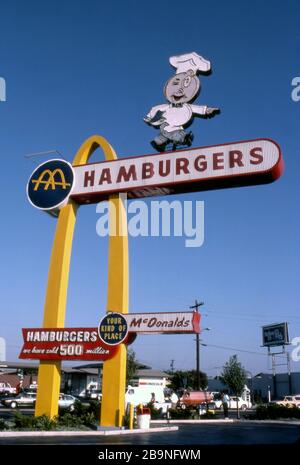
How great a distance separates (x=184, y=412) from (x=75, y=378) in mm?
37668

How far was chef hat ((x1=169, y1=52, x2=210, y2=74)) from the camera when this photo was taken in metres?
24.0

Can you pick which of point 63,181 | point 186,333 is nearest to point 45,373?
point 186,333

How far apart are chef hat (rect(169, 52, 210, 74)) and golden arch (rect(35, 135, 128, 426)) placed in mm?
5936

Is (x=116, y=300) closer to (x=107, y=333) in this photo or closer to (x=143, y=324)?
(x=107, y=333)

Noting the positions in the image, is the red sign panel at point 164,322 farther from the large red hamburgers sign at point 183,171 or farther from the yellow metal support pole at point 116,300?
the large red hamburgers sign at point 183,171

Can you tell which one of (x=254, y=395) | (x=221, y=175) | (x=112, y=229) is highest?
(x=221, y=175)

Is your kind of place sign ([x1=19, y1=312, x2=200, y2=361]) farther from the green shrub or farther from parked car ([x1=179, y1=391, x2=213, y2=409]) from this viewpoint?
parked car ([x1=179, y1=391, x2=213, y2=409])

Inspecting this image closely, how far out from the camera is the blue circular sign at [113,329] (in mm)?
20828

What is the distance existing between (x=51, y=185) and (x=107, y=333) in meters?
7.94

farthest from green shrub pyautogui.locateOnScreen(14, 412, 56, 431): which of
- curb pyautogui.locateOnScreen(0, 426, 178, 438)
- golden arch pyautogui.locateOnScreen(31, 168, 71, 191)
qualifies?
golden arch pyautogui.locateOnScreen(31, 168, 71, 191)

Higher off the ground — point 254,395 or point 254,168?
point 254,168

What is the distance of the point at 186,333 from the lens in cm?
2064
